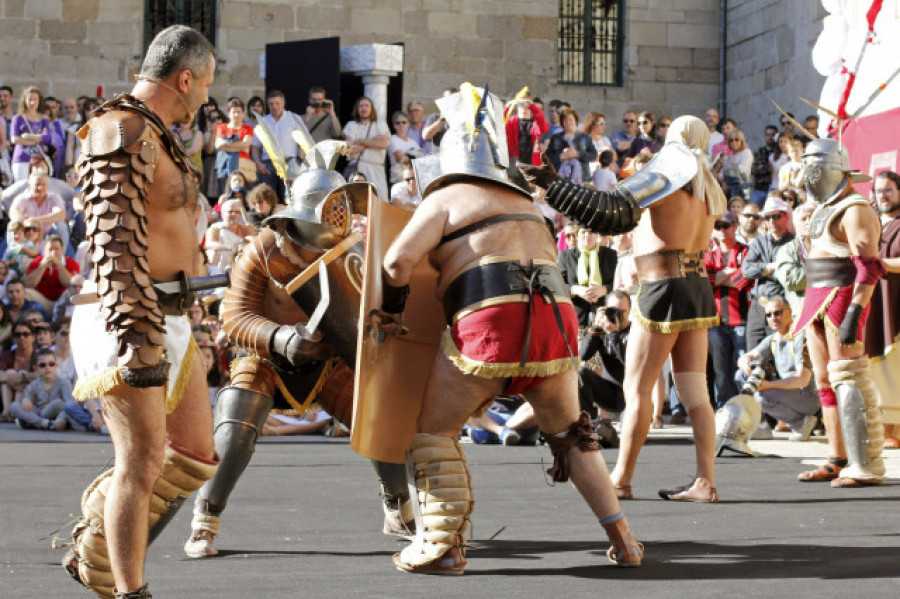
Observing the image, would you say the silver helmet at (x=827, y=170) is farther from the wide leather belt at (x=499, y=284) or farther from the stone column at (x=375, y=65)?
the stone column at (x=375, y=65)

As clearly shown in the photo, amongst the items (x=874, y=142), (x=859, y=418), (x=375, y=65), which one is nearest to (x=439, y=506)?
(x=859, y=418)

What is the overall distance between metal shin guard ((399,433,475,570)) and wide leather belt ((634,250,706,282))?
2432mm

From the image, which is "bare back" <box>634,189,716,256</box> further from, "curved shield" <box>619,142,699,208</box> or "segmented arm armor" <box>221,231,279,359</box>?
"segmented arm armor" <box>221,231,279,359</box>

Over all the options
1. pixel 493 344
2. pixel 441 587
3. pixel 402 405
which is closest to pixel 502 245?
pixel 493 344

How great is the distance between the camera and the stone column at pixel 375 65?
61.3 feet

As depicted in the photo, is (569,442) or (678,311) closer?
(569,442)

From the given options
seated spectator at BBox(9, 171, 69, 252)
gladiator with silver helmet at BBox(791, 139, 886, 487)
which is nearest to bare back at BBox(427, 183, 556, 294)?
gladiator with silver helmet at BBox(791, 139, 886, 487)

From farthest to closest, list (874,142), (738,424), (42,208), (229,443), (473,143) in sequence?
(42,208) → (874,142) → (738,424) → (229,443) → (473,143)

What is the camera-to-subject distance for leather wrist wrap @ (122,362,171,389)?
451cm

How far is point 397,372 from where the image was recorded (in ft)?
19.7

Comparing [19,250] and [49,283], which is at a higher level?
[19,250]

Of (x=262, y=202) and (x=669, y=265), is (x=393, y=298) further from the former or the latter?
(x=262, y=202)

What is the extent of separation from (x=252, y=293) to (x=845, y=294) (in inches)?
141

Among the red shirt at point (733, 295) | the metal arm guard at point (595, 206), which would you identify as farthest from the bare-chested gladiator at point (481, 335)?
the red shirt at point (733, 295)
